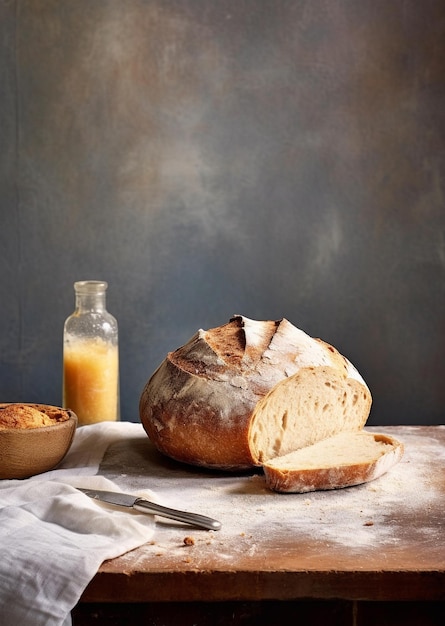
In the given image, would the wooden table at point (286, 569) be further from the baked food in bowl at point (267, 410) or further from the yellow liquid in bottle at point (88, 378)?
the yellow liquid in bottle at point (88, 378)

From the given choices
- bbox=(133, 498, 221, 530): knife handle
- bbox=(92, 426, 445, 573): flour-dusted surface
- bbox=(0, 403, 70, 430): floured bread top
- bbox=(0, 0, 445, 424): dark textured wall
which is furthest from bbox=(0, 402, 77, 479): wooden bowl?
bbox=(0, 0, 445, 424): dark textured wall

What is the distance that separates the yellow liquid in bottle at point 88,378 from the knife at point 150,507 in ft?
2.32

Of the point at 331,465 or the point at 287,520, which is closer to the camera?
the point at 287,520

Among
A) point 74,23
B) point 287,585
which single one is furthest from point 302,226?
point 287,585

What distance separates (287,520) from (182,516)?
0.23 m

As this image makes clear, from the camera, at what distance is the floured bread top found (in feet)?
6.07

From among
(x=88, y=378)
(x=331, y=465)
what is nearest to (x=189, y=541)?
(x=331, y=465)

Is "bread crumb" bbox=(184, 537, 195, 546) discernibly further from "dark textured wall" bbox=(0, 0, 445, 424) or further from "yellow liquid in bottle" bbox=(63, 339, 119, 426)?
"dark textured wall" bbox=(0, 0, 445, 424)

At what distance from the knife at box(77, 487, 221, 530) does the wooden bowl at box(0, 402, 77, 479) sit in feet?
0.64

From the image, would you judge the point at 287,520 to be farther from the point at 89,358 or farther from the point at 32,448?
the point at 89,358

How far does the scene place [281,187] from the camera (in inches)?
137

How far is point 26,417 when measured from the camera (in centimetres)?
187

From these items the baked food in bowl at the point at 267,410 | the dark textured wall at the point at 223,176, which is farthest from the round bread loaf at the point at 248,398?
the dark textured wall at the point at 223,176

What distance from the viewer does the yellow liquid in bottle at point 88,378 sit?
2414 mm
